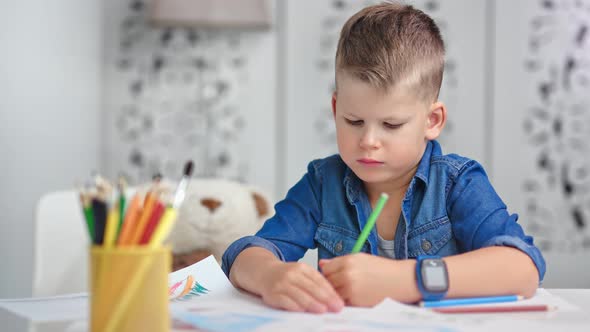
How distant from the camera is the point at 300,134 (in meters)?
2.81

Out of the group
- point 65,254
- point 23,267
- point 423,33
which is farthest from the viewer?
point 23,267

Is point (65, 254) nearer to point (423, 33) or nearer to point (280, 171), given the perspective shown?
point (423, 33)

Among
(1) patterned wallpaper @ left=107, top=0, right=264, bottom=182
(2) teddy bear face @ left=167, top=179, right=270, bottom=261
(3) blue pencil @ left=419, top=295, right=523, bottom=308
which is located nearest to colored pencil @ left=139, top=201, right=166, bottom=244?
(3) blue pencil @ left=419, top=295, right=523, bottom=308

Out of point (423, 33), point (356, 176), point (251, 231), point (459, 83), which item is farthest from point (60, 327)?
point (459, 83)

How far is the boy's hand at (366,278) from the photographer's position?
2.55ft

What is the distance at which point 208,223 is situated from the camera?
189 cm

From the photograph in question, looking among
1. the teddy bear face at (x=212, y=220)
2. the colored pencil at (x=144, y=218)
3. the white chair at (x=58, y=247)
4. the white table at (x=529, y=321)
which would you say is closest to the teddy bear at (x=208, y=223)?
the teddy bear face at (x=212, y=220)

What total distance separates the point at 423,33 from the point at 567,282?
6.78 feet

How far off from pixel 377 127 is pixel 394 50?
0.12 m

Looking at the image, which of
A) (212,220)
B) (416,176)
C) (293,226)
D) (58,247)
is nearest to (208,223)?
(212,220)

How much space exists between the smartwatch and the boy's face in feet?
0.67

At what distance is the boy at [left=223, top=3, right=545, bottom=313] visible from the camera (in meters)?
0.81

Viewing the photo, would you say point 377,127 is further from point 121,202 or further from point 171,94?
point 171,94

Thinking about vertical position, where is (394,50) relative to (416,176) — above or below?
above
